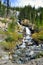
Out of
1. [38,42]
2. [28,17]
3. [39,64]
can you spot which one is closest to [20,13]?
[28,17]

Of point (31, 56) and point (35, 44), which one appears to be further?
point (35, 44)

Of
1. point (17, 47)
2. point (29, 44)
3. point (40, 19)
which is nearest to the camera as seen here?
point (17, 47)

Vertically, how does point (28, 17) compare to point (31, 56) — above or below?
below

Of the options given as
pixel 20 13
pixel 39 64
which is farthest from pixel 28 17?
pixel 39 64

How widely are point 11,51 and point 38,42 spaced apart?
7893 millimetres

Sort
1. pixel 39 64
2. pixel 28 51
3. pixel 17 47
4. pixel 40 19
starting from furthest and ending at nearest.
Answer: pixel 40 19 < pixel 17 47 < pixel 28 51 < pixel 39 64

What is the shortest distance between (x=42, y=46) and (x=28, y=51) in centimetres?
449

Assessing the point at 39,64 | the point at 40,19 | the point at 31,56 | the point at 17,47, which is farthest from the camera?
the point at 40,19

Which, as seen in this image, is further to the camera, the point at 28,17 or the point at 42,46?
the point at 28,17

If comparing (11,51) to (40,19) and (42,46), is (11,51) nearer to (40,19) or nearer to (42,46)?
(42,46)

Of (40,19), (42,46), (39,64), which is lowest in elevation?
(40,19)

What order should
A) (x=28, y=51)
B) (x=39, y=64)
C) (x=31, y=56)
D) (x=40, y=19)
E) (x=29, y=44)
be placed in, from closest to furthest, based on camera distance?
(x=39, y=64) < (x=31, y=56) < (x=28, y=51) < (x=29, y=44) < (x=40, y=19)

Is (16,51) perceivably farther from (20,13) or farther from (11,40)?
(20,13)

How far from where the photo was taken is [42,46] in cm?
3197
